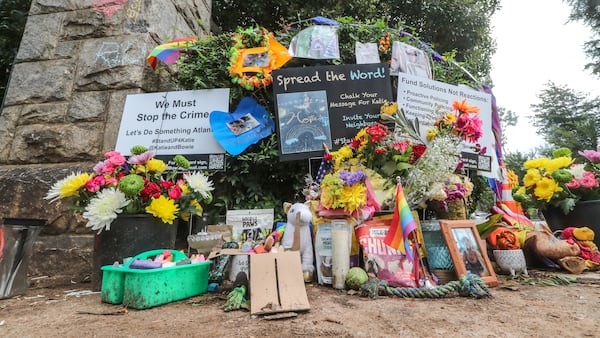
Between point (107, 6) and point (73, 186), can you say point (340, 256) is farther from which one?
point (107, 6)

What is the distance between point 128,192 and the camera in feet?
6.66

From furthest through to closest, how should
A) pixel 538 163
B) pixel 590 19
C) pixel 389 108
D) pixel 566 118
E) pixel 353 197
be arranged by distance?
pixel 566 118 < pixel 590 19 < pixel 538 163 < pixel 389 108 < pixel 353 197

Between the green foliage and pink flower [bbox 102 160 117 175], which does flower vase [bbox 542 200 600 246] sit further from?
pink flower [bbox 102 160 117 175]

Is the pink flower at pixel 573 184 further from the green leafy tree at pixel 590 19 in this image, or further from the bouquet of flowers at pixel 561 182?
the green leafy tree at pixel 590 19

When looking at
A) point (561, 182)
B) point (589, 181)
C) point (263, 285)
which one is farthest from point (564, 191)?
point (263, 285)

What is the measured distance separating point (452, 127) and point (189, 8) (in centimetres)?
356

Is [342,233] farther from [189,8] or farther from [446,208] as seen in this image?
[189,8]

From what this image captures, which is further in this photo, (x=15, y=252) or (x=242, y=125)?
(x=242, y=125)

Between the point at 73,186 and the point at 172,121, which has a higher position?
the point at 172,121

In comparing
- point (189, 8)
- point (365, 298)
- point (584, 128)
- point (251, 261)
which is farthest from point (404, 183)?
point (584, 128)

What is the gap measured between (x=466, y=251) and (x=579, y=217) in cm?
179

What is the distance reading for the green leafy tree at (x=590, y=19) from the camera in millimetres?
13297

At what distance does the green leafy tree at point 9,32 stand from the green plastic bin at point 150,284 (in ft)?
14.4

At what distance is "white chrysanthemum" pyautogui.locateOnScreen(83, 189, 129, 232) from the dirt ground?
1.44 feet
